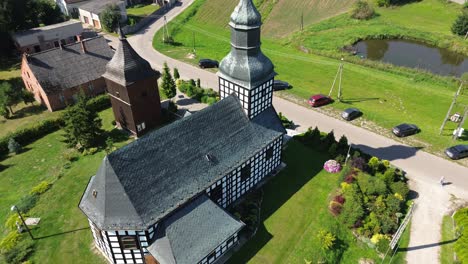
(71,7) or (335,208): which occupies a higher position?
(71,7)

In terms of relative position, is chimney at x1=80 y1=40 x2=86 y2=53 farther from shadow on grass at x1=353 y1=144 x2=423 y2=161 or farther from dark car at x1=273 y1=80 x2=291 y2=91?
shadow on grass at x1=353 y1=144 x2=423 y2=161

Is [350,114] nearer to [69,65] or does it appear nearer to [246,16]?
[246,16]

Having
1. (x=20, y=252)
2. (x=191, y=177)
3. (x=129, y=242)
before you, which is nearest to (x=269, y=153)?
(x=191, y=177)

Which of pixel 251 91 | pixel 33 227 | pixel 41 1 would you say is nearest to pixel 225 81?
pixel 251 91

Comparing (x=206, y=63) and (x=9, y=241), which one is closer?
(x=9, y=241)

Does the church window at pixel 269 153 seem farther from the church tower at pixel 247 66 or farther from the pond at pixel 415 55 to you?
the pond at pixel 415 55

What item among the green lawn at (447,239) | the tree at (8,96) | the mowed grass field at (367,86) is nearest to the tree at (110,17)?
the mowed grass field at (367,86)
